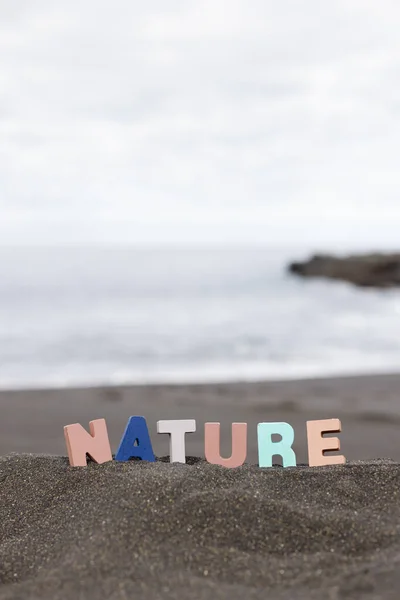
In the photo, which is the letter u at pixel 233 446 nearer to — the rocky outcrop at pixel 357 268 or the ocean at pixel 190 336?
the ocean at pixel 190 336

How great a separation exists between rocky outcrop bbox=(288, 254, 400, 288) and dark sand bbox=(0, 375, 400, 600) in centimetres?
2046

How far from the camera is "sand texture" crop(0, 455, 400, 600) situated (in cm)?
161

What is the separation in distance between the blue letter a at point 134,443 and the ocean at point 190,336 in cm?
343

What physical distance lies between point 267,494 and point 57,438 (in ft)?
6.07

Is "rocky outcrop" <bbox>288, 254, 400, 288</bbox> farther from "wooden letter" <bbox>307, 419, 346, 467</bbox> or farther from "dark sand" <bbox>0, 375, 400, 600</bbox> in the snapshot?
"dark sand" <bbox>0, 375, 400, 600</bbox>

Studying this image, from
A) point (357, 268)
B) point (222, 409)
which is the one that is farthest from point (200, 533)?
point (357, 268)

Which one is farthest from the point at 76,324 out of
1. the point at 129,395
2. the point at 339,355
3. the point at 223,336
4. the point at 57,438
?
the point at 57,438

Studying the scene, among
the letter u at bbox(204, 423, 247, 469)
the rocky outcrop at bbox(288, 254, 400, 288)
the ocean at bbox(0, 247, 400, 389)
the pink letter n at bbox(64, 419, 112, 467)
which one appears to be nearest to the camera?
the pink letter n at bbox(64, 419, 112, 467)

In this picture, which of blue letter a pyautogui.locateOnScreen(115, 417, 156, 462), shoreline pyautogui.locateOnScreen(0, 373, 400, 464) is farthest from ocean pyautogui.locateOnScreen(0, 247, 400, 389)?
blue letter a pyautogui.locateOnScreen(115, 417, 156, 462)

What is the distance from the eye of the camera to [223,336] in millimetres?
9938

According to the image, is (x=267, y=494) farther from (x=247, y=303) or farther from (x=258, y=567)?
(x=247, y=303)

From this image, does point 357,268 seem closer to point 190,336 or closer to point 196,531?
point 190,336

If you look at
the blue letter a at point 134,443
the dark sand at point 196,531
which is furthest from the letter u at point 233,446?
the blue letter a at point 134,443

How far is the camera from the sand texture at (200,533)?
63.4 inches
